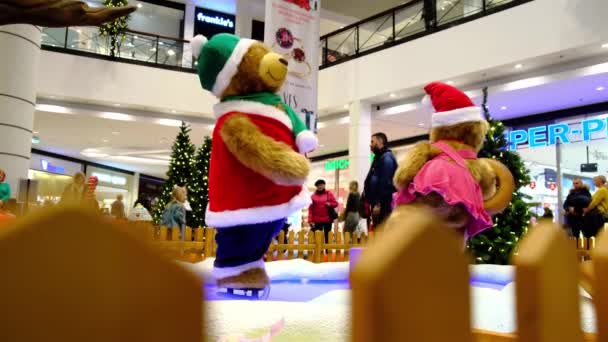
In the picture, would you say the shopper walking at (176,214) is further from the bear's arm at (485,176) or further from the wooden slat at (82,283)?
the wooden slat at (82,283)

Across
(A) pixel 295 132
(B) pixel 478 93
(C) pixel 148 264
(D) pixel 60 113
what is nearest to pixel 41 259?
(C) pixel 148 264

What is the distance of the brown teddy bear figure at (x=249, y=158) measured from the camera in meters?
2.52

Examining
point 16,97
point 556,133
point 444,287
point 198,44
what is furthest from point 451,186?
point 556,133

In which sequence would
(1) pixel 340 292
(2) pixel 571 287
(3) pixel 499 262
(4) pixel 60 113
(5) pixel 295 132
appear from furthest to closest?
(4) pixel 60 113
(3) pixel 499 262
(1) pixel 340 292
(5) pixel 295 132
(2) pixel 571 287

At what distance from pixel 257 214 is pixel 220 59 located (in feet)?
2.78

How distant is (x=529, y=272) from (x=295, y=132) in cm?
229

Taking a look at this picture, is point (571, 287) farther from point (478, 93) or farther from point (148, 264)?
point (478, 93)

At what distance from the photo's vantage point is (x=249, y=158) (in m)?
2.50

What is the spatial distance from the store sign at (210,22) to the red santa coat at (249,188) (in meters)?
16.5

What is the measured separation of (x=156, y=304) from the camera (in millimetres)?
376

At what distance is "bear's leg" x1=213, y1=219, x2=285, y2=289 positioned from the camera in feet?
8.74

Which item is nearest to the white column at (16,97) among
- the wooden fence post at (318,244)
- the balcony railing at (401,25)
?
the wooden fence post at (318,244)

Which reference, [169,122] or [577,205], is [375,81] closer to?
[577,205]

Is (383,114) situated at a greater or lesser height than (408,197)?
greater
